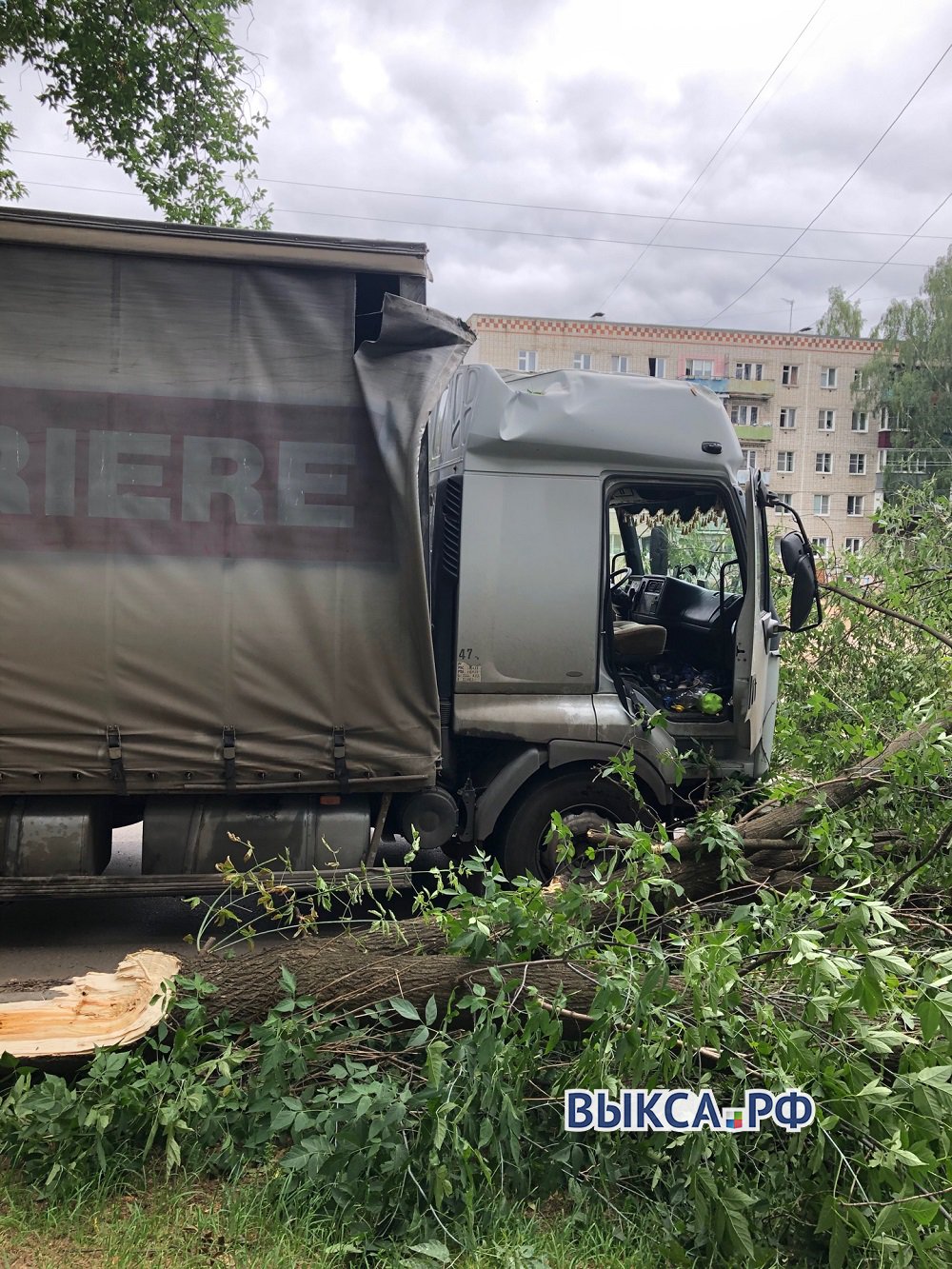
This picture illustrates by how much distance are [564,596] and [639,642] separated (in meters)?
0.73

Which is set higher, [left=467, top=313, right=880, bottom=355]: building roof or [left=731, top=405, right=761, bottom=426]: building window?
[left=467, top=313, right=880, bottom=355]: building roof

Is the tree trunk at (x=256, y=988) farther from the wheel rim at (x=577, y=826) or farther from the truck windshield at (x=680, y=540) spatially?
the truck windshield at (x=680, y=540)

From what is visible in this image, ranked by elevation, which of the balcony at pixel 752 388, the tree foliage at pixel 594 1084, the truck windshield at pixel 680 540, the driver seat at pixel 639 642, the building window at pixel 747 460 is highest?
the balcony at pixel 752 388

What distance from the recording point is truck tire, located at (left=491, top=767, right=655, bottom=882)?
489 cm

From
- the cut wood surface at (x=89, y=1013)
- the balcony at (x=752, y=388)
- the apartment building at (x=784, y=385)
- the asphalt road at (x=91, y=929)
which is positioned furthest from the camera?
the balcony at (x=752, y=388)

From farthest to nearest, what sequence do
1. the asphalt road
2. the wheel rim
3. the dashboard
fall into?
the dashboard < the wheel rim < the asphalt road

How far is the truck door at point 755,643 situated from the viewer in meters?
4.76

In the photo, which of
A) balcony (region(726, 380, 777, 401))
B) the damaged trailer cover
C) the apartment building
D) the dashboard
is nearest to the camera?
the damaged trailer cover

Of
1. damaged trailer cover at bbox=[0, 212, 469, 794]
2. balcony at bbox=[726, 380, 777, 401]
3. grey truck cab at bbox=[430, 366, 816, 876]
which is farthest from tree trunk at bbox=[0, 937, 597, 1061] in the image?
balcony at bbox=[726, 380, 777, 401]

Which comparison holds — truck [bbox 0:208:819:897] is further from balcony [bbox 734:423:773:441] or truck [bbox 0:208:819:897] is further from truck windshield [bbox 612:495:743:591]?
balcony [bbox 734:423:773:441]

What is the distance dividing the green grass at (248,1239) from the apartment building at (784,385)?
1770 inches

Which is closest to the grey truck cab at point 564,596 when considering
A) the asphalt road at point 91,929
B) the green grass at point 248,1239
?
the asphalt road at point 91,929

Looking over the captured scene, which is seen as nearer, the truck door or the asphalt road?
the asphalt road

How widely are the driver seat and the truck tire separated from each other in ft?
2.48
